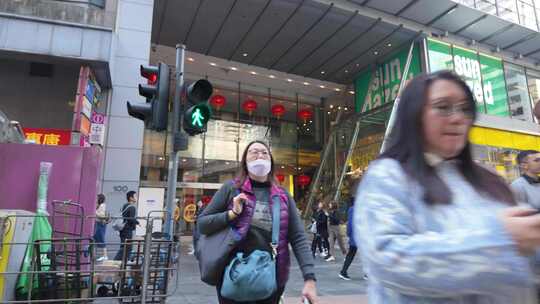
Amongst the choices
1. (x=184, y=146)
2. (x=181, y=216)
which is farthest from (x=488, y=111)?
(x=184, y=146)

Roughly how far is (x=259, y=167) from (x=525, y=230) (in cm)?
217

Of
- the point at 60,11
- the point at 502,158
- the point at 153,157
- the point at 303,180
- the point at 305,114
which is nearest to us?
the point at 60,11

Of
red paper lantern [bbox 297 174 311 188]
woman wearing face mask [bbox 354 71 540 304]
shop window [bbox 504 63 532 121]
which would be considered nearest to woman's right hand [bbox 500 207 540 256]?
woman wearing face mask [bbox 354 71 540 304]

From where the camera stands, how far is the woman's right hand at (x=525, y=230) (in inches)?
30.3

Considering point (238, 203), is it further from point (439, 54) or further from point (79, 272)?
point (439, 54)

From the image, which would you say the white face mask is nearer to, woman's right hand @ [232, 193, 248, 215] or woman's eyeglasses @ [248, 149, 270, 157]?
woman's eyeglasses @ [248, 149, 270, 157]

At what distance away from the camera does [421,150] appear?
3.43 ft

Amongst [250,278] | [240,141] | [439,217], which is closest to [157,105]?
[250,278]

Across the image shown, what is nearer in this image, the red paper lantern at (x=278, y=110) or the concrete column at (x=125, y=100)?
the concrete column at (x=125, y=100)

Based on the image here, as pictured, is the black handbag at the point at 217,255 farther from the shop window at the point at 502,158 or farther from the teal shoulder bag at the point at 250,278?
the shop window at the point at 502,158

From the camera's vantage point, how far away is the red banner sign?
498 inches

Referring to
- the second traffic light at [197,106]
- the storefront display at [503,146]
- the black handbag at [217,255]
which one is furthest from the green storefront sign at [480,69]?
the black handbag at [217,255]

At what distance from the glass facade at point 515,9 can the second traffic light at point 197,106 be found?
59.8ft

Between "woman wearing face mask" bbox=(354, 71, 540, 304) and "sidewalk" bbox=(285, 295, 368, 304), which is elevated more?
"woman wearing face mask" bbox=(354, 71, 540, 304)
